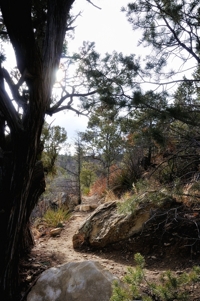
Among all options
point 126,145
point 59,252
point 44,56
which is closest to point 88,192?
point 126,145

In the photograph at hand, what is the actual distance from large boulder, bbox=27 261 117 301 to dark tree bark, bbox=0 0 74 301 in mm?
417

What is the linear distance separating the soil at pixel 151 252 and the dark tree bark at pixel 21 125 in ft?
2.26

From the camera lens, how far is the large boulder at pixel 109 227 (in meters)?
4.47

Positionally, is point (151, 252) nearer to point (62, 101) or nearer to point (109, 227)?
point (109, 227)

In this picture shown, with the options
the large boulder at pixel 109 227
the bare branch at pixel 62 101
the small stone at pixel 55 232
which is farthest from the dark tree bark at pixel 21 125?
the small stone at pixel 55 232

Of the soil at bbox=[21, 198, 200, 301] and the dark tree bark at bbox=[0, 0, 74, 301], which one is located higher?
the dark tree bark at bbox=[0, 0, 74, 301]

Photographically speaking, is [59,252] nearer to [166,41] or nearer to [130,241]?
[130,241]

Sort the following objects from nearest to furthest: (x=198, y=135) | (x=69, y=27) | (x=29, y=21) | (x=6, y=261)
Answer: (x=29, y=21), (x=6, y=261), (x=198, y=135), (x=69, y=27)

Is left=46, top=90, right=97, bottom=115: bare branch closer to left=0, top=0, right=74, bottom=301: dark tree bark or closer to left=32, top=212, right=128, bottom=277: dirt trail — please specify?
left=0, top=0, right=74, bottom=301: dark tree bark

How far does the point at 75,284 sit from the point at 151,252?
1.68m

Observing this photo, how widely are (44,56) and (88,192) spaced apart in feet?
37.8

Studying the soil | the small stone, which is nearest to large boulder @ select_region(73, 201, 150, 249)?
the soil

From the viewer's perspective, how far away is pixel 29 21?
2.65 m

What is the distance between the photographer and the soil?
3.46m
